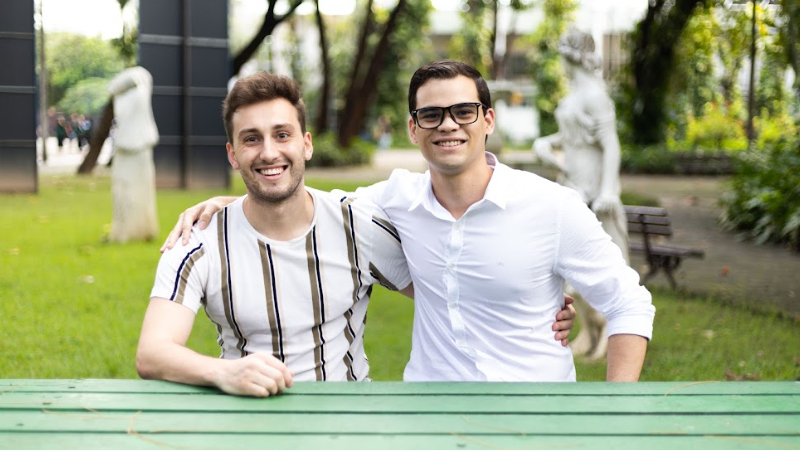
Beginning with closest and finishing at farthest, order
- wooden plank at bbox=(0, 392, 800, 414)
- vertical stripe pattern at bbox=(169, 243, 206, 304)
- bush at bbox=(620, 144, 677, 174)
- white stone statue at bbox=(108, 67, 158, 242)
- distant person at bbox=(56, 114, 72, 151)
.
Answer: wooden plank at bbox=(0, 392, 800, 414) → vertical stripe pattern at bbox=(169, 243, 206, 304) → white stone statue at bbox=(108, 67, 158, 242) → distant person at bbox=(56, 114, 72, 151) → bush at bbox=(620, 144, 677, 174)

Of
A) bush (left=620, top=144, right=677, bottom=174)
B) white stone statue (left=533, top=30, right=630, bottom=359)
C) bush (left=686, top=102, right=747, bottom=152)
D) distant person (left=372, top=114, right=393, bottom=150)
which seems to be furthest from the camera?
distant person (left=372, top=114, right=393, bottom=150)

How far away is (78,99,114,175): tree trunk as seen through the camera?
2027 cm

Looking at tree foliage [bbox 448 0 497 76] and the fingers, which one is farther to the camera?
tree foliage [bbox 448 0 497 76]

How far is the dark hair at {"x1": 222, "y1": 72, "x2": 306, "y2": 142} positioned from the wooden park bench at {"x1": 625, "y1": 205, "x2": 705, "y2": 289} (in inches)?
249

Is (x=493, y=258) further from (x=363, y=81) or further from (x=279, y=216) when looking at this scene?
(x=363, y=81)

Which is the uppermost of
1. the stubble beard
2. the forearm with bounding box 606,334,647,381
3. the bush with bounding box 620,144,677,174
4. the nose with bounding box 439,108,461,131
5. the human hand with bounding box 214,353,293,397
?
the nose with bounding box 439,108,461,131

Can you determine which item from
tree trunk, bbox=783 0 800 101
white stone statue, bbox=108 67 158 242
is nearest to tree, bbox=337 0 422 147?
white stone statue, bbox=108 67 158 242

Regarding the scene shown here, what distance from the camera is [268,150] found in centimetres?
295

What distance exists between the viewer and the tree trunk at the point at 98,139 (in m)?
20.3

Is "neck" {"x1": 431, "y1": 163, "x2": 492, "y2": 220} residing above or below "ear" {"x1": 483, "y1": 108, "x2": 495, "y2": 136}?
below

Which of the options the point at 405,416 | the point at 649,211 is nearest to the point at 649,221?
the point at 649,211

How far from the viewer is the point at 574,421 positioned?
2.17 metres

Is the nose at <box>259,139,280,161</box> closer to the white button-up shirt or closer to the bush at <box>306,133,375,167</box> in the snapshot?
the white button-up shirt

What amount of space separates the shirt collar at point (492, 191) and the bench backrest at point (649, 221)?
604 cm
